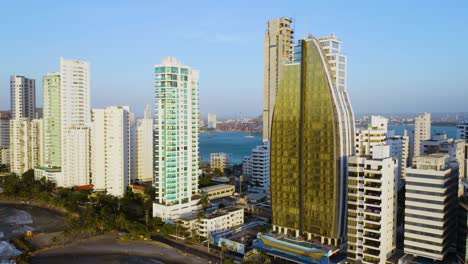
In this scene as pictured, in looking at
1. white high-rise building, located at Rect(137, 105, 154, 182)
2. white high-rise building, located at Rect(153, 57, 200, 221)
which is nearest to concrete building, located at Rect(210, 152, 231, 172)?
white high-rise building, located at Rect(137, 105, 154, 182)

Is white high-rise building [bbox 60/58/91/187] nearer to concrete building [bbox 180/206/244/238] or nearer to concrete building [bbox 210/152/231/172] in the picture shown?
concrete building [bbox 180/206/244/238]

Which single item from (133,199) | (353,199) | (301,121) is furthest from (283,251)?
(133,199)

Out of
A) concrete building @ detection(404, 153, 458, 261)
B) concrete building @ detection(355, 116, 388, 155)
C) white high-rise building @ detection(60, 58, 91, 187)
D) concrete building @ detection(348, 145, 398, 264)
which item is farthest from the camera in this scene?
white high-rise building @ detection(60, 58, 91, 187)

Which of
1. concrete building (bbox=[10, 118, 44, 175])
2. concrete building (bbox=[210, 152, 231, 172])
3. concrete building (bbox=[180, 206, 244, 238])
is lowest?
concrete building (bbox=[180, 206, 244, 238])

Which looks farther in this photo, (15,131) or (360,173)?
(15,131)

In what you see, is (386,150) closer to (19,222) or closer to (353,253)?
(353,253)
